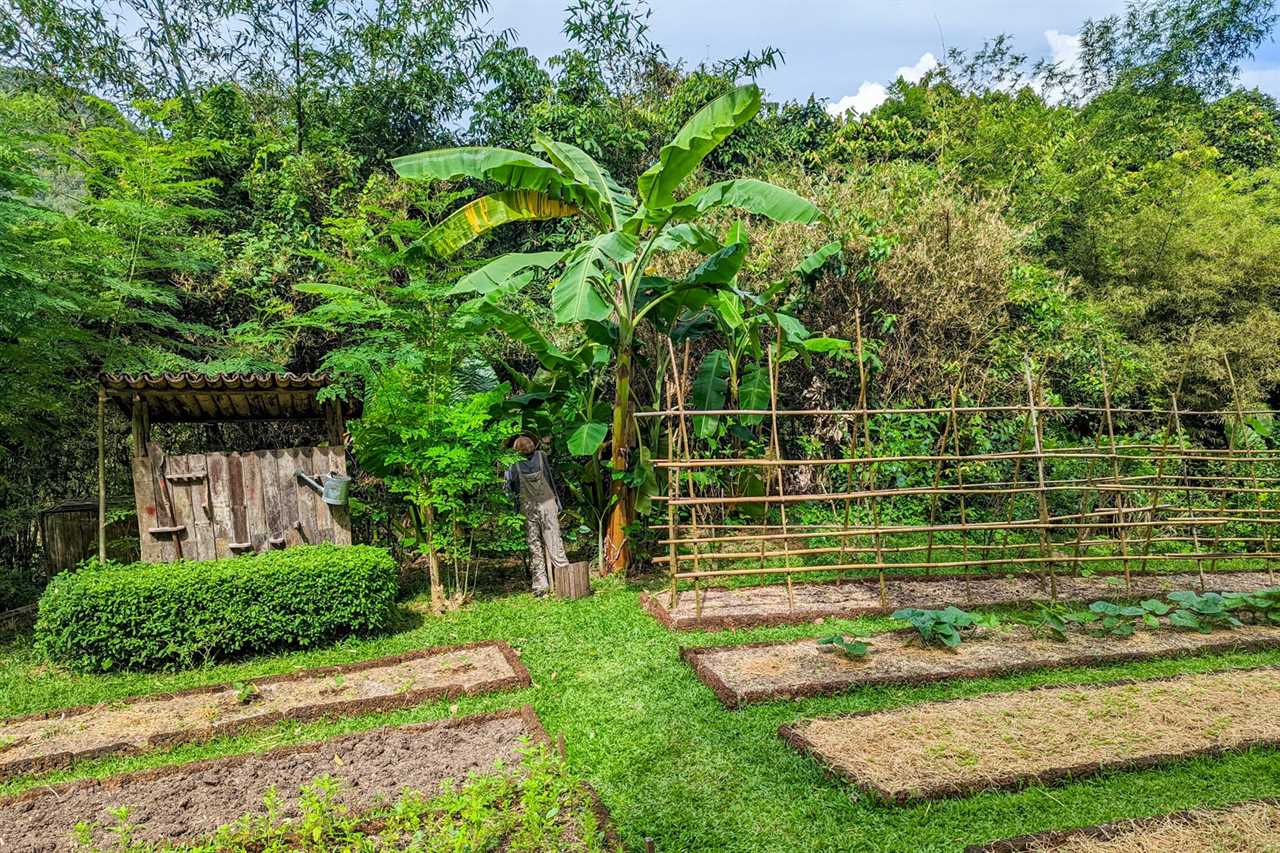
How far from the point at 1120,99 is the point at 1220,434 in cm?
712

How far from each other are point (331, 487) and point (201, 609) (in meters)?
1.25

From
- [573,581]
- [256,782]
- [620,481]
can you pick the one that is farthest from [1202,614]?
[256,782]

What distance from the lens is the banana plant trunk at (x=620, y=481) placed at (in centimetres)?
648


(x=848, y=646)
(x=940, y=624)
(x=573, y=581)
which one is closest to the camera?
(x=848, y=646)

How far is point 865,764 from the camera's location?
10.8 ft

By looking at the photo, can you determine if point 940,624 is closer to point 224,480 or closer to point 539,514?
point 539,514

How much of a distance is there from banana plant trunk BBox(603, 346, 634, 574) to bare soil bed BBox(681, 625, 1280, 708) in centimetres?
218

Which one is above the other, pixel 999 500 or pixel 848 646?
pixel 999 500

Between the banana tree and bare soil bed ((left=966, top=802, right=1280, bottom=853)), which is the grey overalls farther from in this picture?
bare soil bed ((left=966, top=802, right=1280, bottom=853))

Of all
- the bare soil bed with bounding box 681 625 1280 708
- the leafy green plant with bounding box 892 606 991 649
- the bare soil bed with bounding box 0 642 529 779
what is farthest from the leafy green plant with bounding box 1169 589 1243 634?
the bare soil bed with bounding box 0 642 529 779

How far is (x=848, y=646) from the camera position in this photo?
4613mm

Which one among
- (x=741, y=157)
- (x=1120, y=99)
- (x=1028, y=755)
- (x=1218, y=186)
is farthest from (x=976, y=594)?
(x=1120, y=99)

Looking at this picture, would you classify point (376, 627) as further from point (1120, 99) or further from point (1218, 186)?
point (1120, 99)

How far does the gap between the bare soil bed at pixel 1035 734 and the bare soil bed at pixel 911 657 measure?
0.37m
